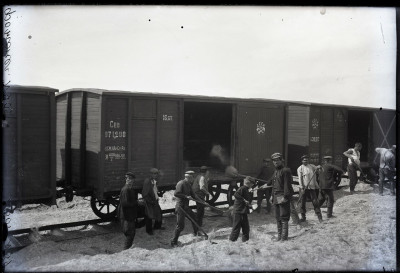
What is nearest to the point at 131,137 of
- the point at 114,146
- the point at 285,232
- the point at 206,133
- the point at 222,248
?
the point at 114,146

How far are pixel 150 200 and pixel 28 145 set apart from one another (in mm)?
3042

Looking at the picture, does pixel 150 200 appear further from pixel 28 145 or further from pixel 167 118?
pixel 28 145

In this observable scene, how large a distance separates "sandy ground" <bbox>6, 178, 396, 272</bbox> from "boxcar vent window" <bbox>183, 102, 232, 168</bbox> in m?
3.70

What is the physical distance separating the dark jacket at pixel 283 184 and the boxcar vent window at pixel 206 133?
186 inches

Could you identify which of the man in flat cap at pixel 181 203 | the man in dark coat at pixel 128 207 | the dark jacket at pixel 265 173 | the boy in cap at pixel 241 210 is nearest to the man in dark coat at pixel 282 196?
the boy in cap at pixel 241 210

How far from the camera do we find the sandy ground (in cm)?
642

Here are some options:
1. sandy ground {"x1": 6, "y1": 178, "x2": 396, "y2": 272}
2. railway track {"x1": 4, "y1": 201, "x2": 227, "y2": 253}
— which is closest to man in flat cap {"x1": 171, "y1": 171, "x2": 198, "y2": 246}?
sandy ground {"x1": 6, "y1": 178, "x2": 396, "y2": 272}

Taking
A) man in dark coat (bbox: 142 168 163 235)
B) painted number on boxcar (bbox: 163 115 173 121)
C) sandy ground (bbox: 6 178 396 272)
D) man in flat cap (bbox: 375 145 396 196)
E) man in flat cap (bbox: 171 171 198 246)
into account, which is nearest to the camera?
sandy ground (bbox: 6 178 396 272)

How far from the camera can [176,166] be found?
9734mm

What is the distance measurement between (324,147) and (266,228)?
6155 mm

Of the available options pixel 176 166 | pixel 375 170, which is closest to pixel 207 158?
pixel 176 166

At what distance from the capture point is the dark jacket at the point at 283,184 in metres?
7.84

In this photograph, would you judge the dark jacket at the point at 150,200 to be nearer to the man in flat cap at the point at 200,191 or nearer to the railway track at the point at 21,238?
the man in flat cap at the point at 200,191

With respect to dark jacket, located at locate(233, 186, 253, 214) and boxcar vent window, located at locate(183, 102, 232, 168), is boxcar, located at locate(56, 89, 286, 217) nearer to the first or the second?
boxcar vent window, located at locate(183, 102, 232, 168)
